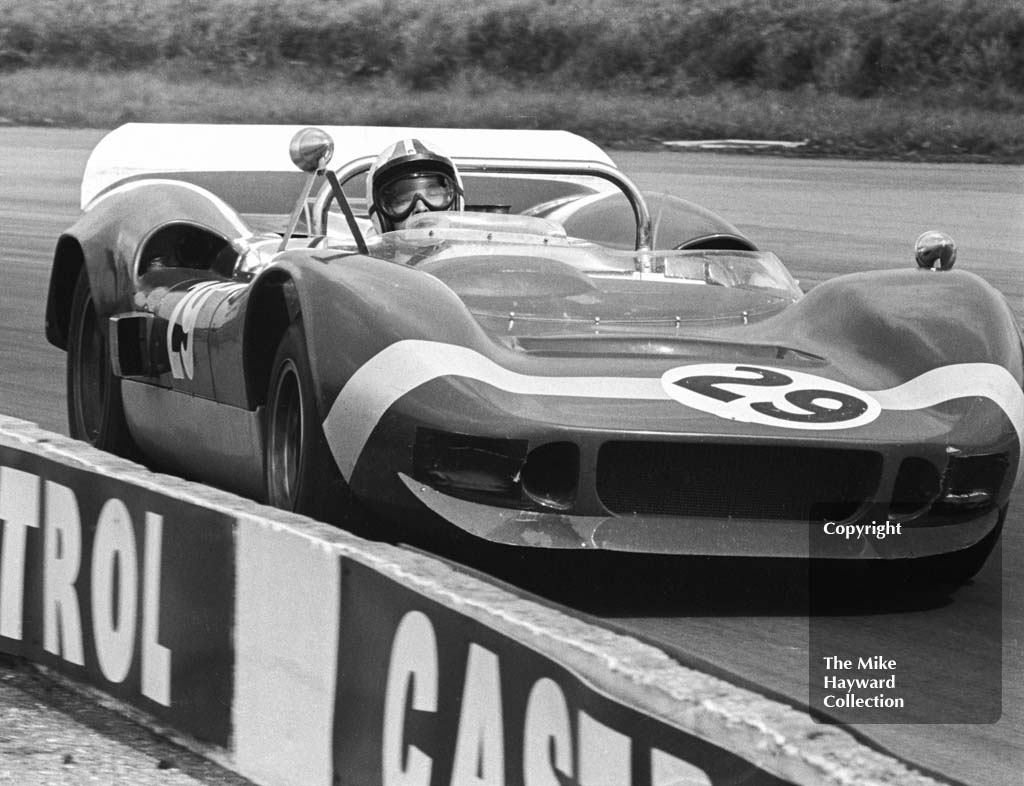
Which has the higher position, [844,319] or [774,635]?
[844,319]

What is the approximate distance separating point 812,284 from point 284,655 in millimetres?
8140

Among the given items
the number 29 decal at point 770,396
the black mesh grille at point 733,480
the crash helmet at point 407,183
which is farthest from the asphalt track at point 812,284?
the crash helmet at point 407,183

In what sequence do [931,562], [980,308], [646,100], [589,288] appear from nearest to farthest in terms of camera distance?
[931,562], [980,308], [589,288], [646,100]

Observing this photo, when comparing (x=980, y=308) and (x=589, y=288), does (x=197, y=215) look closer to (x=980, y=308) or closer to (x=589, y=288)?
(x=589, y=288)

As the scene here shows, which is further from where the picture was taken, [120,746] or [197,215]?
[197,215]

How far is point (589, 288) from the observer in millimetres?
4859

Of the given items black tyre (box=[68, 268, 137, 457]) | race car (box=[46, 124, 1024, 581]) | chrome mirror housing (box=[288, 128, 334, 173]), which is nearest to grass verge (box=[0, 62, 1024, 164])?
black tyre (box=[68, 268, 137, 457])

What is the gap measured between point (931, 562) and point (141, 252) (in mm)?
2800

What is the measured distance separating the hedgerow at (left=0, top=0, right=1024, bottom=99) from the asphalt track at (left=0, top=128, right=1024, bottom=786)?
6.54 meters

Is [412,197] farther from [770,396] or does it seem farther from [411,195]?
[770,396]

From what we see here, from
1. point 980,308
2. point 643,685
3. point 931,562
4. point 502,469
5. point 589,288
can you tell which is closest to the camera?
point 643,685

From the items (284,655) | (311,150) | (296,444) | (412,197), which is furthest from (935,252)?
(284,655)

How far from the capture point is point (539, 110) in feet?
78.4

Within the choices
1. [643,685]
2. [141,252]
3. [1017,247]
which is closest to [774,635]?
[643,685]
